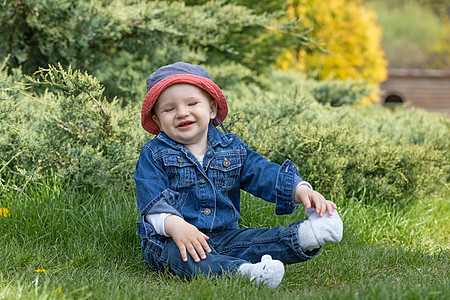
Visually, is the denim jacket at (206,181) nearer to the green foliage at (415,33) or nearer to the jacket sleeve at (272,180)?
the jacket sleeve at (272,180)

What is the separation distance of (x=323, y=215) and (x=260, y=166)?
449 millimetres

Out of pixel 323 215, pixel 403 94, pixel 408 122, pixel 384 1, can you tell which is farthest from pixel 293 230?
pixel 384 1

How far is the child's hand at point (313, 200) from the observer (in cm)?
216

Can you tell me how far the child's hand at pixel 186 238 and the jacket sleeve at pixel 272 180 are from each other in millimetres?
438

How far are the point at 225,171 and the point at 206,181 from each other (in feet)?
0.39

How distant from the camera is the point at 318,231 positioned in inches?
86.0

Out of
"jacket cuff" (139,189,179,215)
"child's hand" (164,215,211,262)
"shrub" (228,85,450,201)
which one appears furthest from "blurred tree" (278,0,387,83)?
"child's hand" (164,215,211,262)

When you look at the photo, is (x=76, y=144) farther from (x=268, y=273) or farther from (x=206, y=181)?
(x=268, y=273)

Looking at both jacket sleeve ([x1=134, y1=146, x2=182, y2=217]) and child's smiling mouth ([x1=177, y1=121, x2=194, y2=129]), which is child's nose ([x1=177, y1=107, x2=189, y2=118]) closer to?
child's smiling mouth ([x1=177, y1=121, x2=194, y2=129])

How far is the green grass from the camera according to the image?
6.54 feet

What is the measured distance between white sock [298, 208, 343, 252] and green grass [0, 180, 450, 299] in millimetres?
208

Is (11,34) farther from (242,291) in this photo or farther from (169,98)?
(242,291)

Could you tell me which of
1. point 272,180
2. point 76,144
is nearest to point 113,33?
point 76,144

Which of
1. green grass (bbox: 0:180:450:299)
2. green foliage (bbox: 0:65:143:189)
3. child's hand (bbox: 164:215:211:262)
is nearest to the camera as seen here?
green grass (bbox: 0:180:450:299)
